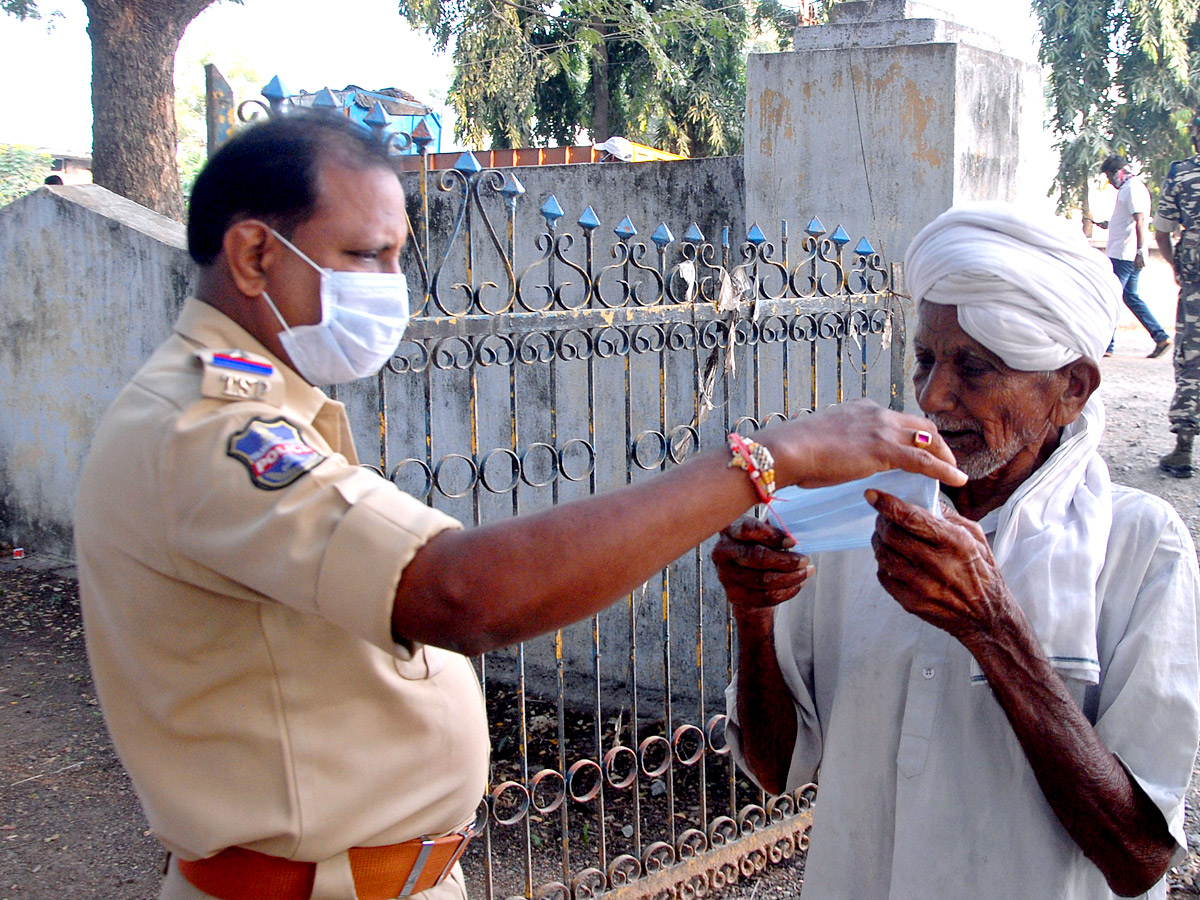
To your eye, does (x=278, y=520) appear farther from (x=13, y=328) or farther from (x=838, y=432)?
(x=13, y=328)

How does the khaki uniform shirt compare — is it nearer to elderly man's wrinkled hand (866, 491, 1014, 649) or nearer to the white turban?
elderly man's wrinkled hand (866, 491, 1014, 649)

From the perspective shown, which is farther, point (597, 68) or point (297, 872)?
point (597, 68)

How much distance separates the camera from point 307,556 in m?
1.20

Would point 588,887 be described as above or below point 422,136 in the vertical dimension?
below

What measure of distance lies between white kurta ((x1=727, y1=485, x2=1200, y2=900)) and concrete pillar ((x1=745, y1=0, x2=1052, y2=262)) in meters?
2.88

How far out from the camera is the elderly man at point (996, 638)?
1646 millimetres

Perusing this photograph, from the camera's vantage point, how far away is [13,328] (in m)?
7.31

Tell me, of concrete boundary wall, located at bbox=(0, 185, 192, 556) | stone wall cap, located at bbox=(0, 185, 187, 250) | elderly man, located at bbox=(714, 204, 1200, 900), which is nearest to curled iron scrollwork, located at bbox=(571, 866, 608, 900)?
elderly man, located at bbox=(714, 204, 1200, 900)

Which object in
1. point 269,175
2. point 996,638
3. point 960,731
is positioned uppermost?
point 269,175

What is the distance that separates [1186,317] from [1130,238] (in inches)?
154

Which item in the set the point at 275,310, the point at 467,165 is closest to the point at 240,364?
the point at 275,310

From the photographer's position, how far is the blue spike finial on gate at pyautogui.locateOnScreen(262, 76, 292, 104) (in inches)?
107

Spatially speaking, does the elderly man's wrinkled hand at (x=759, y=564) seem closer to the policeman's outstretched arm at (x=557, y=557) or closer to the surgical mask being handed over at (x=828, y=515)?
the surgical mask being handed over at (x=828, y=515)

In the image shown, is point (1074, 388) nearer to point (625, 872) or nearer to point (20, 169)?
point (625, 872)
